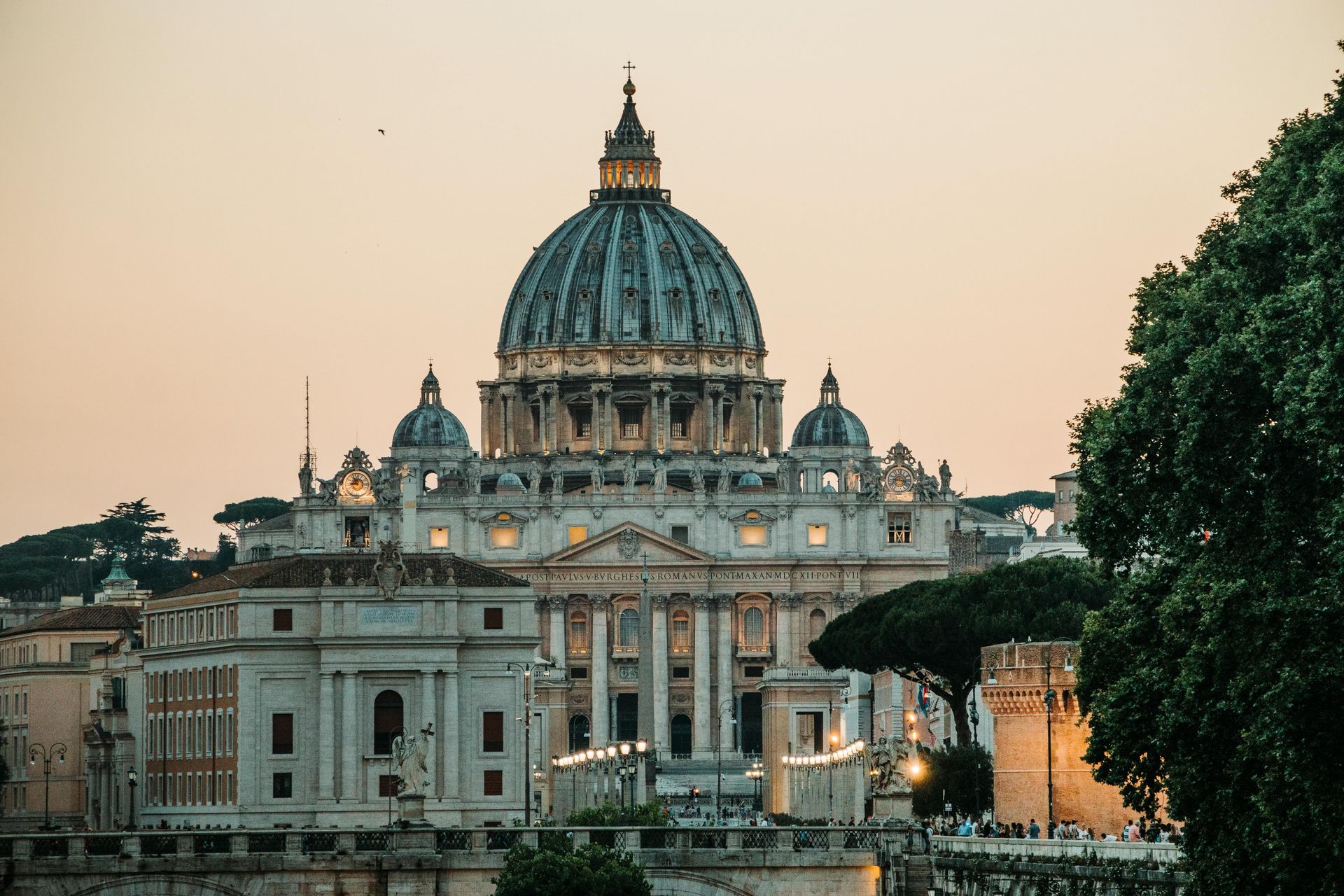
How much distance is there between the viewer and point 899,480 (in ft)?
563

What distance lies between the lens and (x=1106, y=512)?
169 feet

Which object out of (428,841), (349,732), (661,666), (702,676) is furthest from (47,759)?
(428,841)

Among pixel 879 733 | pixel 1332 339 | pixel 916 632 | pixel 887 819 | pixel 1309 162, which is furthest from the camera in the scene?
pixel 879 733

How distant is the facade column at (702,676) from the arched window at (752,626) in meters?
2.28

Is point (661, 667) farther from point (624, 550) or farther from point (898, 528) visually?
point (898, 528)

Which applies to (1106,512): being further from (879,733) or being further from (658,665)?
(658,665)

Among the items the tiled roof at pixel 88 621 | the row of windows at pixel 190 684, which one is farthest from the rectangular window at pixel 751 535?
the row of windows at pixel 190 684

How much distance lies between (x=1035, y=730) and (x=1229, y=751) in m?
28.1

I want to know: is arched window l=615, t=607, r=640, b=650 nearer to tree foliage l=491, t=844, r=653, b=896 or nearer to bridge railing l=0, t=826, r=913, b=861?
bridge railing l=0, t=826, r=913, b=861

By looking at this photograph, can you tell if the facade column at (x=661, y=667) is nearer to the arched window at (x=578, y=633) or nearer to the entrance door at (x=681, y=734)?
the entrance door at (x=681, y=734)

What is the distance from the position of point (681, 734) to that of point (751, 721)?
3.42 m

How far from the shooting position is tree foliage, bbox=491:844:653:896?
63.1 m

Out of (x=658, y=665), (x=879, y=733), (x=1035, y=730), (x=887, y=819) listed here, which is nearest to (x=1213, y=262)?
(x=887, y=819)

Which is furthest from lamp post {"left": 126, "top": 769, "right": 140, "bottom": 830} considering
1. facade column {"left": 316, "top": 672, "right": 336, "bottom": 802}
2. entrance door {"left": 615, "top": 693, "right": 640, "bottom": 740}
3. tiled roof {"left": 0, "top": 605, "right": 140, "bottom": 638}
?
entrance door {"left": 615, "top": 693, "right": 640, "bottom": 740}
